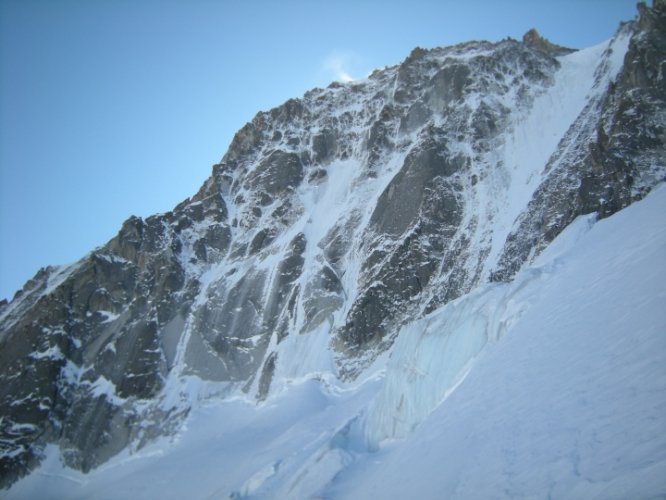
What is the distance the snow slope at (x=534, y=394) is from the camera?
7403 mm

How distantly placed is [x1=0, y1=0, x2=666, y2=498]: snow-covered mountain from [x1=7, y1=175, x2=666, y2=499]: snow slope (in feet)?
0.21

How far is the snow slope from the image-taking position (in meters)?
7.40

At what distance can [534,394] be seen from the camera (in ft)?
33.3

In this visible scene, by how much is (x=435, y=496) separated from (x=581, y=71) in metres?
60.7

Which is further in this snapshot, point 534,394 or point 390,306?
point 390,306

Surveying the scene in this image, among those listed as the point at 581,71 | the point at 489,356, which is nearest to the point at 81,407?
the point at 489,356

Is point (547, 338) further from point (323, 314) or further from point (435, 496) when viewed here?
point (323, 314)

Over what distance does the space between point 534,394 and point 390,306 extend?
3747cm

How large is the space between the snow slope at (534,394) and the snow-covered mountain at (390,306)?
0.07 metres

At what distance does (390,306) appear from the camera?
156 feet

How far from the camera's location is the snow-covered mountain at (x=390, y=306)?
10.2 m

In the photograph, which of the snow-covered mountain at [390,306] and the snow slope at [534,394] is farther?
the snow-covered mountain at [390,306]

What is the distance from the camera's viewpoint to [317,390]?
4394cm

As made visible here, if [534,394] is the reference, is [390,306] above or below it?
above
